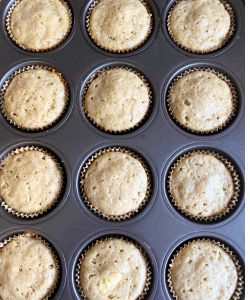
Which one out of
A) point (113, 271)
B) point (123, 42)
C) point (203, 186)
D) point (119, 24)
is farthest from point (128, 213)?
point (119, 24)

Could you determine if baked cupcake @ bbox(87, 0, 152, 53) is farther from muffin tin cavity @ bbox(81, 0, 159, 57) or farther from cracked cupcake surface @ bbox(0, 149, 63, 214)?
cracked cupcake surface @ bbox(0, 149, 63, 214)

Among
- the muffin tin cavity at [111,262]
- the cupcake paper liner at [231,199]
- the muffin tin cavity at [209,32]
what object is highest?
the muffin tin cavity at [209,32]

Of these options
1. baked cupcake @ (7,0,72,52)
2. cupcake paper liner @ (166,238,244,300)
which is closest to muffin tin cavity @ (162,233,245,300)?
cupcake paper liner @ (166,238,244,300)

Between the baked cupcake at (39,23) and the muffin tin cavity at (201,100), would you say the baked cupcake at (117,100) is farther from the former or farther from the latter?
the baked cupcake at (39,23)

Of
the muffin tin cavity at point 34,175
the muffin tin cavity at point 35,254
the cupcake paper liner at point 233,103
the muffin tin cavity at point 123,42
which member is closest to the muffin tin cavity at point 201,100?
the cupcake paper liner at point 233,103

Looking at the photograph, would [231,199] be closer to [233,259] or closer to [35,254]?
[233,259]

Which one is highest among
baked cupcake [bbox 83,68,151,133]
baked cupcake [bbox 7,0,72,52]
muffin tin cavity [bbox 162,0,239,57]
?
muffin tin cavity [bbox 162,0,239,57]
